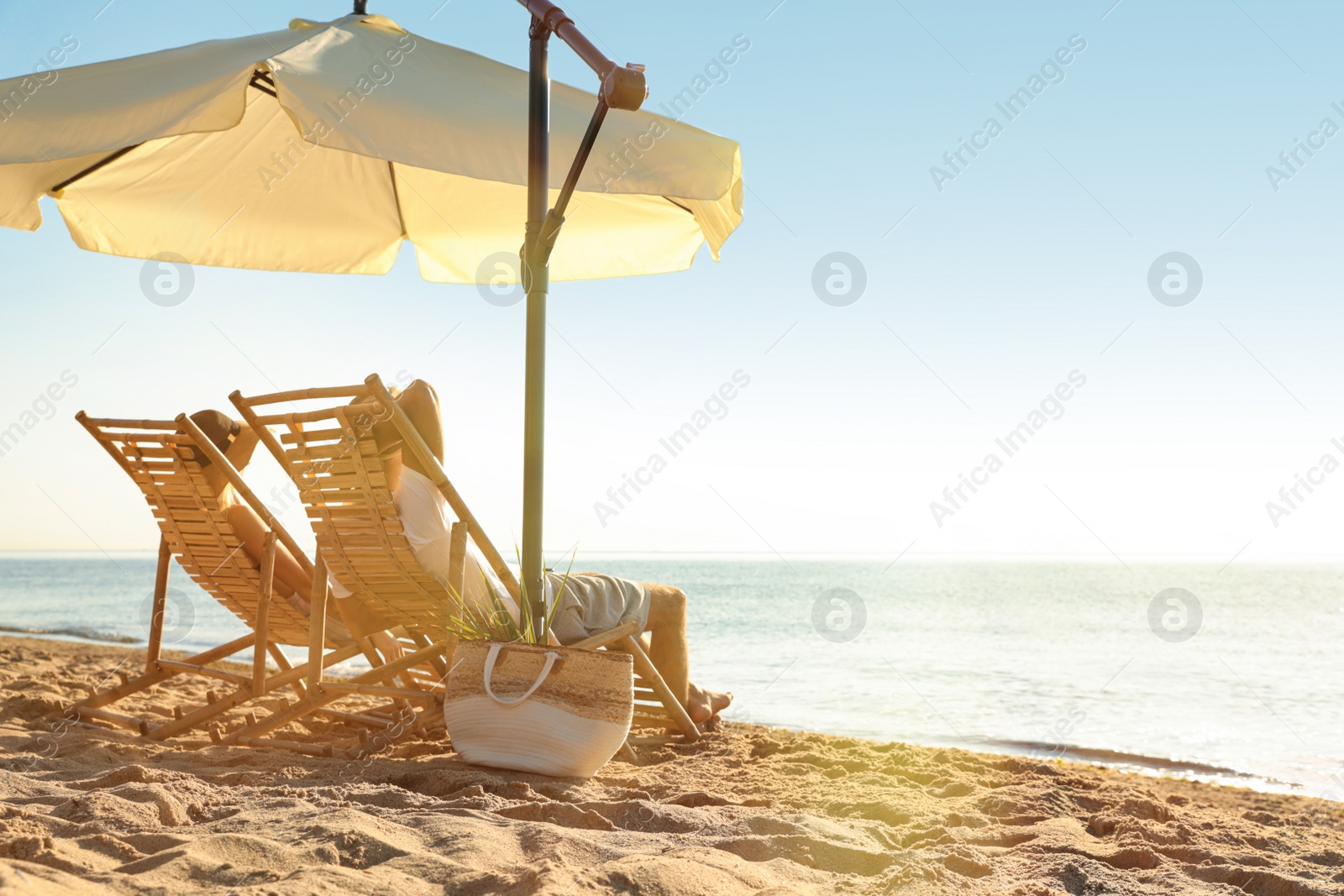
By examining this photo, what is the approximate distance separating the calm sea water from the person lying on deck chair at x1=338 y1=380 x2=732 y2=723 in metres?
3.29

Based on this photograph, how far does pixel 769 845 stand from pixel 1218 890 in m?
1.06

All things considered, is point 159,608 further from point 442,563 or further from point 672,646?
point 672,646

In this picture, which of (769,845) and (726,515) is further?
(726,515)

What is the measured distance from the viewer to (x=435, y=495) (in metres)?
3.31

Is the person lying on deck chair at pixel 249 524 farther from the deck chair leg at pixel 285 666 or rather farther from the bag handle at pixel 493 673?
the bag handle at pixel 493 673

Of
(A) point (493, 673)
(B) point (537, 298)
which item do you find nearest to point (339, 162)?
(B) point (537, 298)

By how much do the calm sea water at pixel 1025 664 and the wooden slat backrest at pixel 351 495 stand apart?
3977 millimetres

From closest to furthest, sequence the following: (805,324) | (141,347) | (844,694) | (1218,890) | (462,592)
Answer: (1218,890)
(462,592)
(844,694)
(141,347)
(805,324)

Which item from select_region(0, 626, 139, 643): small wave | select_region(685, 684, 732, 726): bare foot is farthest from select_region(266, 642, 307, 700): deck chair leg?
select_region(0, 626, 139, 643): small wave

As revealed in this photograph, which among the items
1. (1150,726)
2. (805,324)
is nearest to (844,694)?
(1150,726)

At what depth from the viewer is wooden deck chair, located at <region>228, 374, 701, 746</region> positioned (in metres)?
3.04

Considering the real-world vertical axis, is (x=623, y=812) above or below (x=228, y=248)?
below

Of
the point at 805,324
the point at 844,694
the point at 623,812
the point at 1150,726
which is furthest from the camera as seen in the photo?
the point at 805,324

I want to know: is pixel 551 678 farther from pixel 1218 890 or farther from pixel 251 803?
pixel 1218 890
